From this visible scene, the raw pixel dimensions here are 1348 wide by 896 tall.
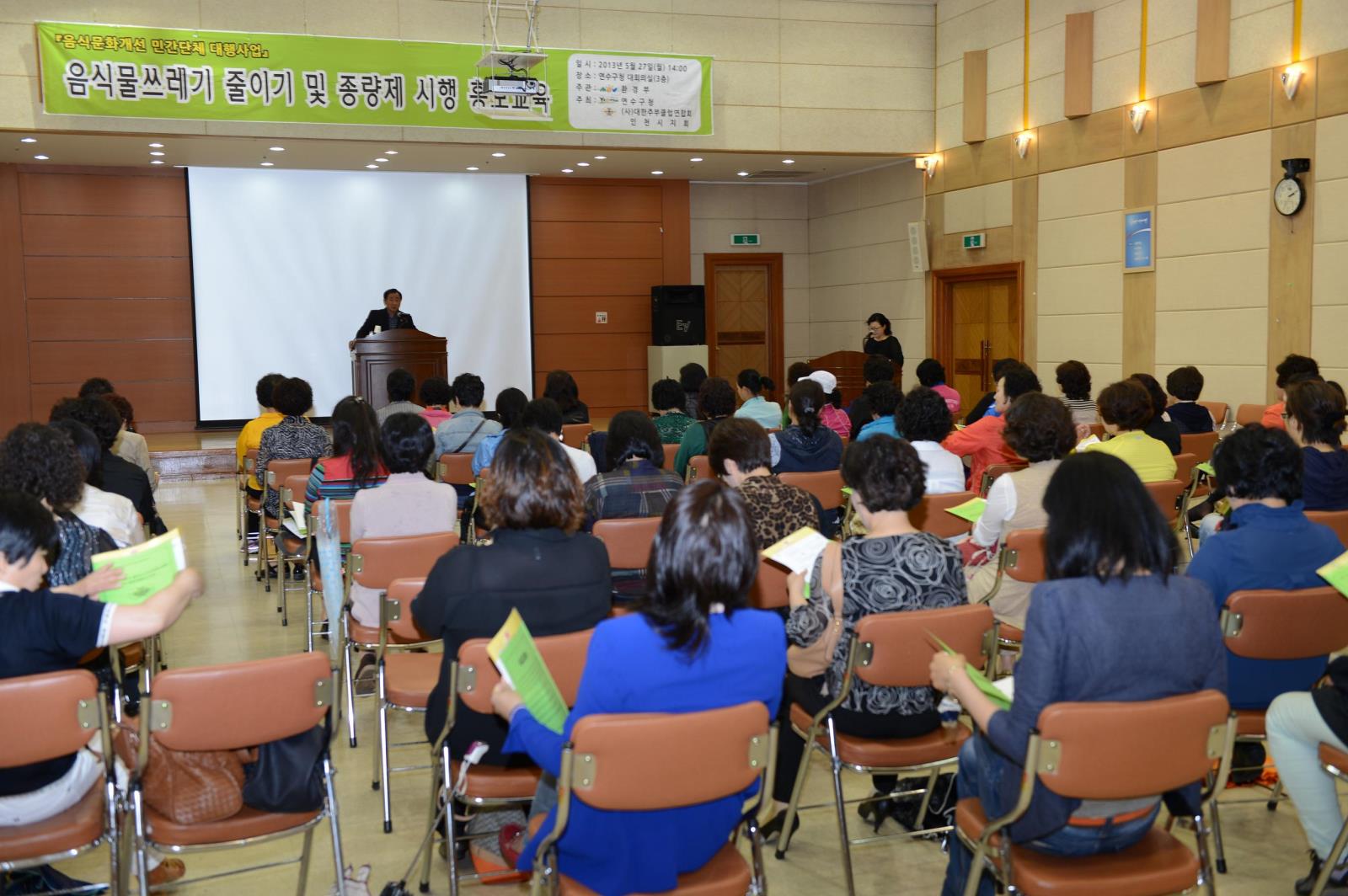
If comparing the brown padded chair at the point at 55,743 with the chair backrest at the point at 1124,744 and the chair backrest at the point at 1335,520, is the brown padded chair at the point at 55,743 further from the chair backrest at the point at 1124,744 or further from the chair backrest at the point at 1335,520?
the chair backrest at the point at 1335,520

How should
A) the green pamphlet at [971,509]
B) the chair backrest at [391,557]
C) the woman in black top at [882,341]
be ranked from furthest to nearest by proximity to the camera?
the woman in black top at [882,341] < the green pamphlet at [971,509] < the chair backrest at [391,557]

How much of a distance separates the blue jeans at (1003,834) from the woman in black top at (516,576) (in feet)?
3.14

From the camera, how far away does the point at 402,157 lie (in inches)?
466

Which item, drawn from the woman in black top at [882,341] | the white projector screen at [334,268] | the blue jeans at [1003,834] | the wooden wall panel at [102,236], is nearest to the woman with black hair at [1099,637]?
the blue jeans at [1003,834]

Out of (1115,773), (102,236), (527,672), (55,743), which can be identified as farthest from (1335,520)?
(102,236)

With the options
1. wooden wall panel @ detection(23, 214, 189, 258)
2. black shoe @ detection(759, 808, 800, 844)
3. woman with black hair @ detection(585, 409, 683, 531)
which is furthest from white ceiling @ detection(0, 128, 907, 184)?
black shoe @ detection(759, 808, 800, 844)

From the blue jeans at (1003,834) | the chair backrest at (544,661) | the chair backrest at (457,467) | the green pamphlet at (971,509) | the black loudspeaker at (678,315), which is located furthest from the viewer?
the black loudspeaker at (678,315)

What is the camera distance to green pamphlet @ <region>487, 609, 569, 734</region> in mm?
2105

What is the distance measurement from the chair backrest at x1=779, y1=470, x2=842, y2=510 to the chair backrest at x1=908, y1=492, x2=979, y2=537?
758mm

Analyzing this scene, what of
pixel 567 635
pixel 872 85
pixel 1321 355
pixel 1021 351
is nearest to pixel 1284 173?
pixel 1321 355

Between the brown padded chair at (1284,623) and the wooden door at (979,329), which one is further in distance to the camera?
the wooden door at (979,329)

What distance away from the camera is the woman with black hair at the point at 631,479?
430cm

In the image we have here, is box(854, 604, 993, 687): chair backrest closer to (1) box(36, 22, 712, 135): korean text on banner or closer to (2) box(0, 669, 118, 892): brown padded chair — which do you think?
A: (2) box(0, 669, 118, 892): brown padded chair

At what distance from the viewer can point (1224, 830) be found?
11.1ft
